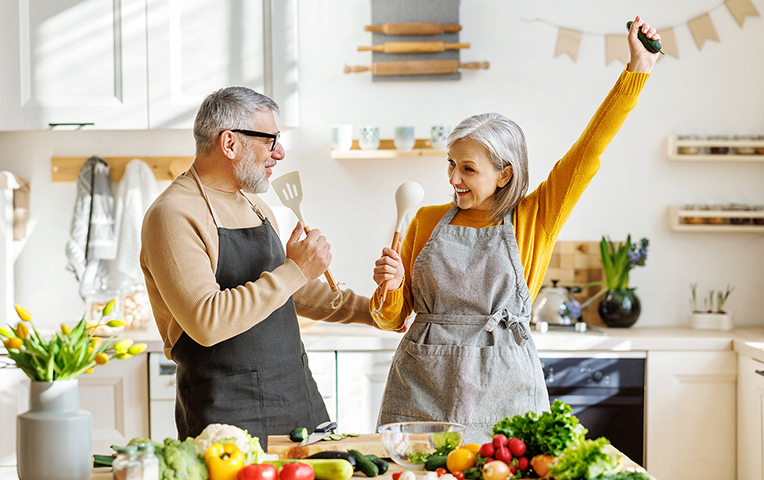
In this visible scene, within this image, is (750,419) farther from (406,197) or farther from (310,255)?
(310,255)

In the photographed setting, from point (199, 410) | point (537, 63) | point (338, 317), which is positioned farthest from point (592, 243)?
point (199, 410)

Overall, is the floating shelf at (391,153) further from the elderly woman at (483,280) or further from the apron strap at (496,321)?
the apron strap at (496,321)

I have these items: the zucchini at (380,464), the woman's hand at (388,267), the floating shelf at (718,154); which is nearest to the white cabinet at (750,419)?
the floating shelf at (718,154)

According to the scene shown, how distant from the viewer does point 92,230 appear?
3029mm

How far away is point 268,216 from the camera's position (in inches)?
77.4

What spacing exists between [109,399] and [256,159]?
1.41 m

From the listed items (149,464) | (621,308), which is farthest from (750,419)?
(149,464)

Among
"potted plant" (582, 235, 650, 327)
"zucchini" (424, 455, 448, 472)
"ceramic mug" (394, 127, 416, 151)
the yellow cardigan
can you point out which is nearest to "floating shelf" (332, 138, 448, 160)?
"ceramic mug" (394, 127, 416, 151)

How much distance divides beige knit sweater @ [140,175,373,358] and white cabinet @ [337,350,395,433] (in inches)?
40.6

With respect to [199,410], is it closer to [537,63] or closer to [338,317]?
[338,317]

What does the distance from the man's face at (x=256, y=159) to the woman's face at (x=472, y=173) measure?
1.44ft

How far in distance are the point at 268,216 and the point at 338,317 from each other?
33cm

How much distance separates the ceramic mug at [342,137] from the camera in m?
3.01

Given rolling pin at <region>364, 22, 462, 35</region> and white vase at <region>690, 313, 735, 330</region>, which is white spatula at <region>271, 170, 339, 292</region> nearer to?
rolling pin at <region>364, 22, 462, 35</region>
